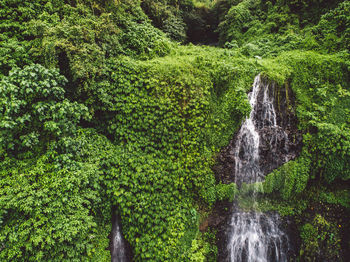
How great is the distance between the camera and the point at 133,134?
6.44 meters

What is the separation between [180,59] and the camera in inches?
300

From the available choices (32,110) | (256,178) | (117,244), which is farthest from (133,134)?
(256,178)

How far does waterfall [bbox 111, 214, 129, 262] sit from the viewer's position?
5.80m

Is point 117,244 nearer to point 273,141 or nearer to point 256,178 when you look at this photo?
point 256,178

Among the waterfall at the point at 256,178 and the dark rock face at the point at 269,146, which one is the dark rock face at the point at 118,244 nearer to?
the dark rock face at the point at 269,146

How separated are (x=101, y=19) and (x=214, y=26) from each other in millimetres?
11748

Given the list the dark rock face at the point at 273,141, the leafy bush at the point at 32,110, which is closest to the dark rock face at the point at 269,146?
the dark rock face at the point at 273,141

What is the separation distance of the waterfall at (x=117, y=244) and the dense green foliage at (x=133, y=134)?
25 centimetres

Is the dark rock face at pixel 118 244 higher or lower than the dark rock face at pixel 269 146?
lower

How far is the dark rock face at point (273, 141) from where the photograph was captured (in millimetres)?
7012

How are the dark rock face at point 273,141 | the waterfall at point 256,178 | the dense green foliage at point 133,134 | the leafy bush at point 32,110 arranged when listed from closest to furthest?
the leafy bush at point 32,110
the dense green foliage at point 133,134
the waterfall at point 256,178
the dark rock face at point 273,141

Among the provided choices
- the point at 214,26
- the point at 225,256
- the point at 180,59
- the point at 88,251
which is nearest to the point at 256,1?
the point at 214,26

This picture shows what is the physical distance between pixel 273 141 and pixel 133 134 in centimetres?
534

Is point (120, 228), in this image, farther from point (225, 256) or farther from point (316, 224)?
point (316, 224)
